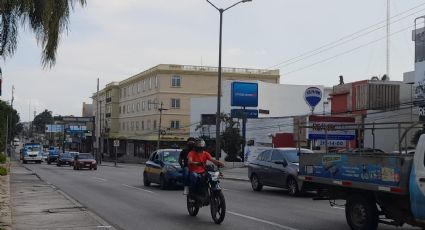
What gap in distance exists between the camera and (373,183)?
10.3 m

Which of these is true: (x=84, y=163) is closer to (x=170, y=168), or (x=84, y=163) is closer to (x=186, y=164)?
(x=170, y=168)

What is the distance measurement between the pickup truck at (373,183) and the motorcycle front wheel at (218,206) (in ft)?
6.48

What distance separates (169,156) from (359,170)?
42.1 ft

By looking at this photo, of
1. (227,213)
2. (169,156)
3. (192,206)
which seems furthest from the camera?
(169,156)

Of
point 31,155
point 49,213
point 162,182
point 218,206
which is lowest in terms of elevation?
point 31,155

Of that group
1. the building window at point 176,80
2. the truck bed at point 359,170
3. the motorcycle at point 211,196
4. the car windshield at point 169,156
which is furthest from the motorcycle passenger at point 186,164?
the building window at point 176,80

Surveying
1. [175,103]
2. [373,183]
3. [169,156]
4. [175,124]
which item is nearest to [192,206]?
[373,183]

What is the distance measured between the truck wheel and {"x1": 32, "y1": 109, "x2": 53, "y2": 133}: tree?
576 feet

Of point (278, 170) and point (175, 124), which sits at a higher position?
point (175, 124)

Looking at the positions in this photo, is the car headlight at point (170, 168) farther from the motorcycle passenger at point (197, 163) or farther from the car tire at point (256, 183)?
the motorcycle passenger at point (197, 163)

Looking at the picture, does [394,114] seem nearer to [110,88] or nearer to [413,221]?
Result: [413,221]

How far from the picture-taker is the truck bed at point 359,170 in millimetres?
9727

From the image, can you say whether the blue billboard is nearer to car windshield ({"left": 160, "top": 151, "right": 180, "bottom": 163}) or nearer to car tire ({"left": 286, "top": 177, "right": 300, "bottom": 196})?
car windshield ({"left": 160, "top": 151, "right": 180, "bottom": 163})

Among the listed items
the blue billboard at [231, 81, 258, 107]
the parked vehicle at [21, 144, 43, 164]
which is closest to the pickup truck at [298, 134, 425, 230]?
the blue billboard at [231, 81, 258, 107]
